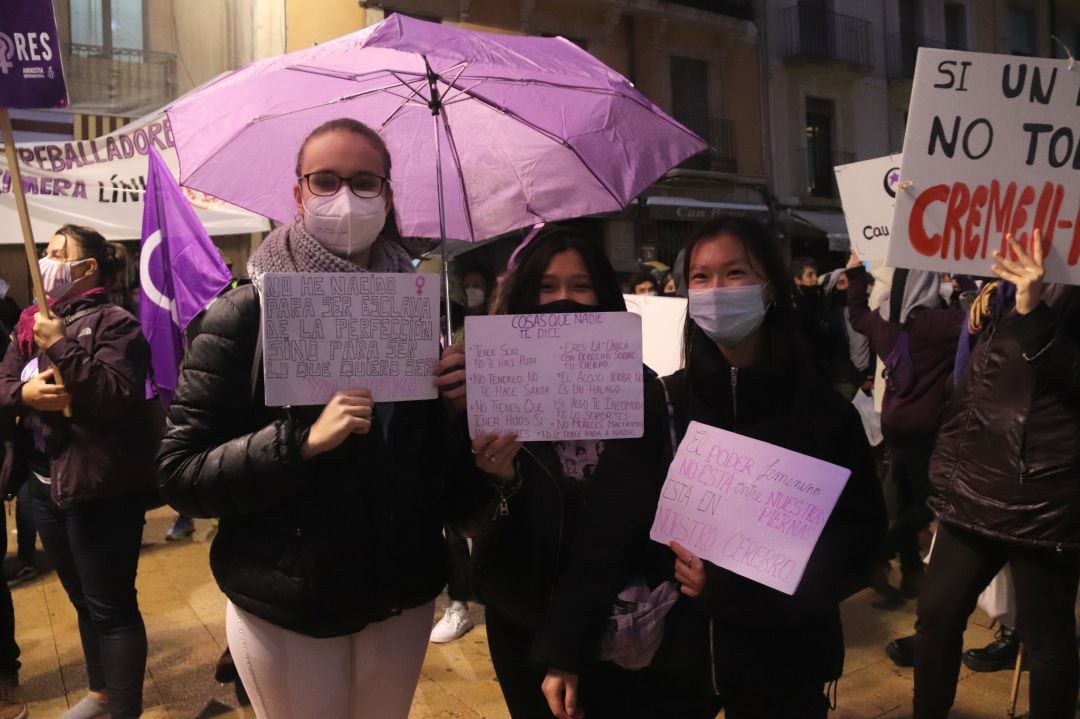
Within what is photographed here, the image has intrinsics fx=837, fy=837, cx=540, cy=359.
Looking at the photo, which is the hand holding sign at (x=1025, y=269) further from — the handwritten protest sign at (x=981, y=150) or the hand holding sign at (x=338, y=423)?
the hand holding sign at (x=338, y=423)

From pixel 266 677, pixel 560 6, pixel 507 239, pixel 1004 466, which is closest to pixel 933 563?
pixel 1004 466

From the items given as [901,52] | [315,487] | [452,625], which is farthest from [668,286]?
[901,52]

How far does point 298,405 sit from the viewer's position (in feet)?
5.46

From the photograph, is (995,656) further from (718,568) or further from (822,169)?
(822,169)

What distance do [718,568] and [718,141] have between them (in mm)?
17292

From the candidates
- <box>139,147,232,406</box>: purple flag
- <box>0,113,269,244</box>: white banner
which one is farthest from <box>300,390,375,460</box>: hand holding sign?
<box>0,113,269,244</box>: white banner

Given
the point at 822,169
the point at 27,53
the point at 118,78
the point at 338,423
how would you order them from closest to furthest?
the point at 338,423
the point at 27,53
the point at 118,78
the point at 822,169

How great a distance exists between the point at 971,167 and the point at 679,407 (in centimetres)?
118

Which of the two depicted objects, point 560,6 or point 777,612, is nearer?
point 777,612

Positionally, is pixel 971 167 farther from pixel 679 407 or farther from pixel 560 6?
pixel 560 6

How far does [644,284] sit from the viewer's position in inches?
340

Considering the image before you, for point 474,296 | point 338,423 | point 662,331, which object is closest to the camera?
point 338,423

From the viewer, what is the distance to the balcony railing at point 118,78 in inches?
461

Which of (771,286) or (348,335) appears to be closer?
(348,335)
